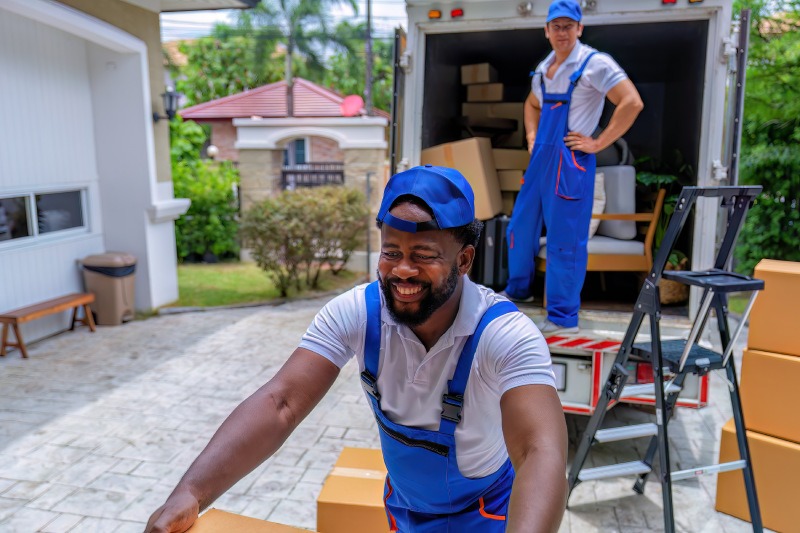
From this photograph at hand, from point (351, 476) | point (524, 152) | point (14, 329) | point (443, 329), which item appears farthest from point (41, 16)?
point (443, 329)

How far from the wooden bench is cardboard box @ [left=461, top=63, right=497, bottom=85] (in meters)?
4.75

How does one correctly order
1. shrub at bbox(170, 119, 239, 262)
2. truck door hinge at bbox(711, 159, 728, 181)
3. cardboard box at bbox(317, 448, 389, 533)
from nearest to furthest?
cardboard box at bbox(317, 448, 389, 533) → truck door hinge at bbox(711, 159, 728, 181) → shrub at bbox(170, 119, 239, 262)

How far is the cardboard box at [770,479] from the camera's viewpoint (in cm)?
338

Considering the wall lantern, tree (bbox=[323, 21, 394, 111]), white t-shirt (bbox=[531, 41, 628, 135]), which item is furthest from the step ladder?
tree (bbox=[323, 21, 394, 111])

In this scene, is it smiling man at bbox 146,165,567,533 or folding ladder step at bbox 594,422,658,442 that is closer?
smiling man at bbox 146,165,567,533

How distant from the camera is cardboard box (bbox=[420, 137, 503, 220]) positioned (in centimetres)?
474

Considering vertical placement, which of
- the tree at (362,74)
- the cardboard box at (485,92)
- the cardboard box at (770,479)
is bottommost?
the cardboard box at (770,479)

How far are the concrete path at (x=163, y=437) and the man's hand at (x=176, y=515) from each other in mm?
2184

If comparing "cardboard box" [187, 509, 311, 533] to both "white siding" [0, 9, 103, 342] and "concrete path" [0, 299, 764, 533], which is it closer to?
"concrete path" [0, 299, 764, 533]

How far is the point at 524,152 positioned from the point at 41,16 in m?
4.74

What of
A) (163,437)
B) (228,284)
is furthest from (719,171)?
(228,284)

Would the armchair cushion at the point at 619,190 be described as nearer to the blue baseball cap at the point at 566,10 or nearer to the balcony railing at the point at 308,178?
the blue baseball cap at the point at 566,10

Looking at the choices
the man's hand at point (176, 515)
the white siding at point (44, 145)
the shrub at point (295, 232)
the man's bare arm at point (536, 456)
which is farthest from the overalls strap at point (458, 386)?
the shrub at point (295, 232)

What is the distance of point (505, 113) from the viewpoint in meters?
5.75
